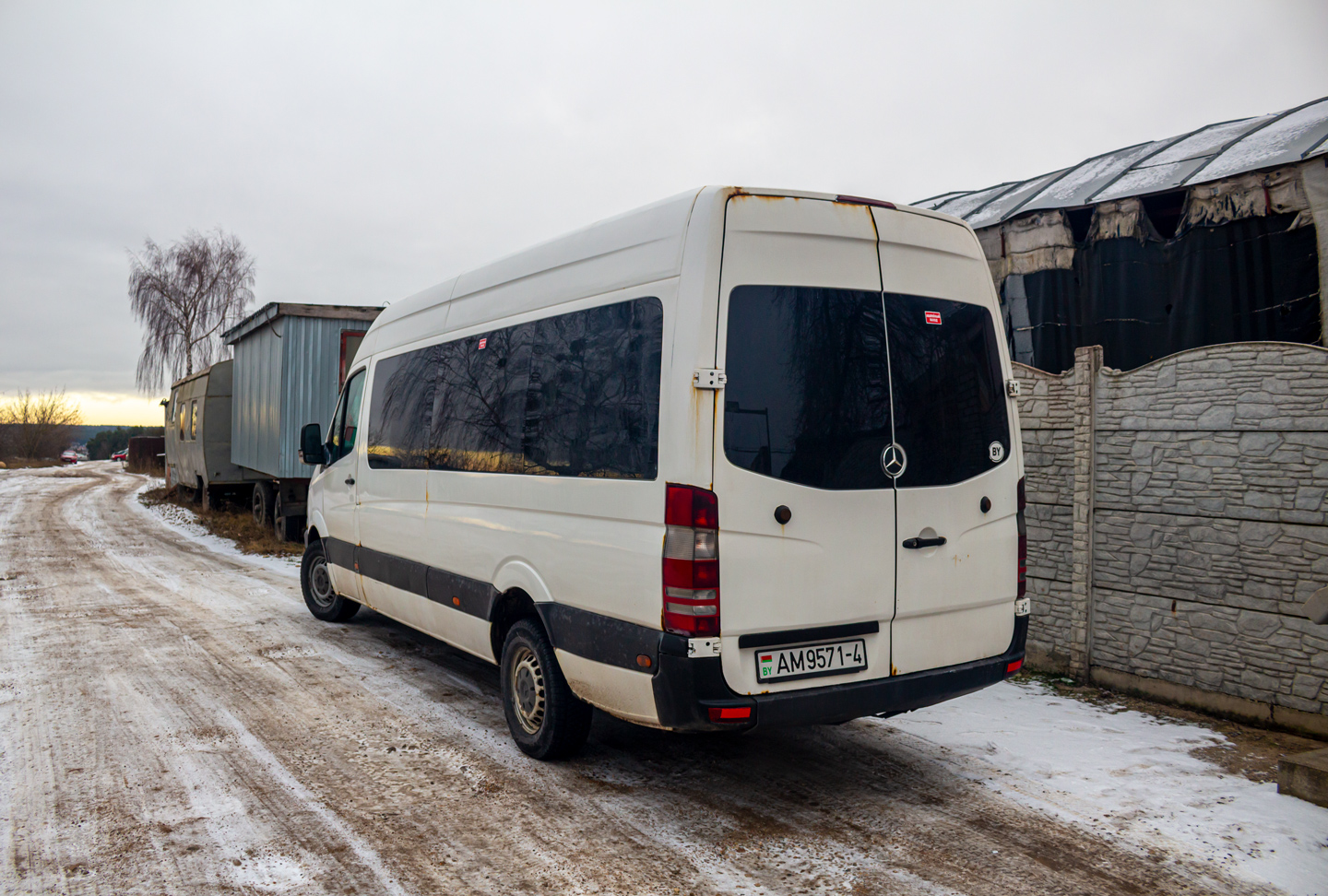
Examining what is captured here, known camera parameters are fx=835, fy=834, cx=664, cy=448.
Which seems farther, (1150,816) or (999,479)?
(999,479)

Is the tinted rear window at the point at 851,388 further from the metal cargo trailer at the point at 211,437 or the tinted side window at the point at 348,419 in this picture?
the metal cargo trailer at the point at 211,437

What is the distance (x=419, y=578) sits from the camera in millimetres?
5215

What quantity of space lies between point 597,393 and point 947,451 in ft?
5.11

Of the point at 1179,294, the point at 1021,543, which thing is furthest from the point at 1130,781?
the point at 1179,294

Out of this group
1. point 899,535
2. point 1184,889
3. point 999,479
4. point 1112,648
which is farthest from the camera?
point 1112,648

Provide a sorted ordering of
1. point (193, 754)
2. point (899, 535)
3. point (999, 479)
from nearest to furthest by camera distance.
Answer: point (899, 535), point (999, 479), point (193, 754)

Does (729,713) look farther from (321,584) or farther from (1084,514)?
(321,584)

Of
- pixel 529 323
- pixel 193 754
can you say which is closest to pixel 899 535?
pixel 529 323

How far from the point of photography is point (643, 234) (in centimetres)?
361

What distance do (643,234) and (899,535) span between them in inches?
66.1

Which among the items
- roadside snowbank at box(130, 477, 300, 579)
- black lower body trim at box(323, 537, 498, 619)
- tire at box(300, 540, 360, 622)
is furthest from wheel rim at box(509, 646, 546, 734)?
roadside snowbank at box(130, 477, 300, 579)

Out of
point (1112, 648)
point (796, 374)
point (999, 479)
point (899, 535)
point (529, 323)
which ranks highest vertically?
point (529, 323)

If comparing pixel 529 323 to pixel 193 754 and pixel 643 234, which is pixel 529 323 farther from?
pixel 193 754

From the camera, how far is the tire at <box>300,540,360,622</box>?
23.8 feet
